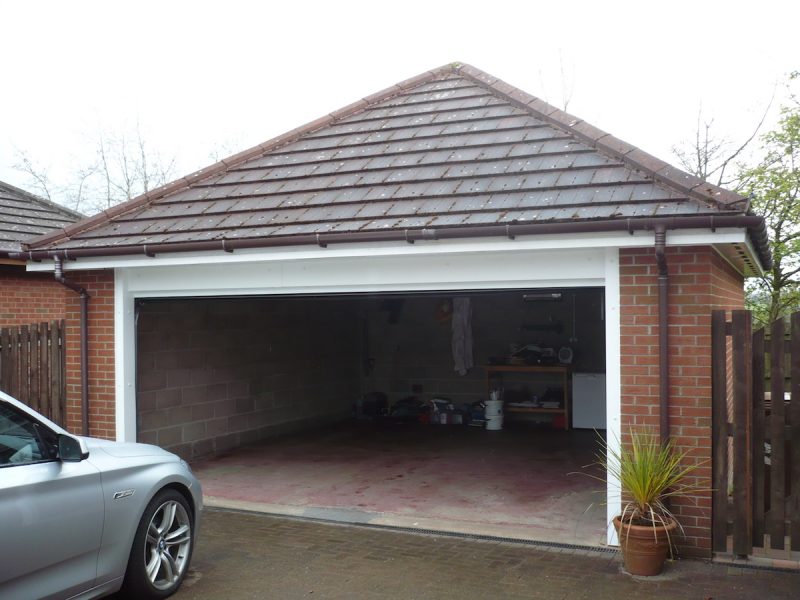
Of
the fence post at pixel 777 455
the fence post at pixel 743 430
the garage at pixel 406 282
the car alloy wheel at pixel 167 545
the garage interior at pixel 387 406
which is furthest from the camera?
the garage interior at pixel 387 406

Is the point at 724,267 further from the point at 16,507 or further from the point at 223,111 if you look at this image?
the point at 223,111

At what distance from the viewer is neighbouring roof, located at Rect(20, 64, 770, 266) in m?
5.96

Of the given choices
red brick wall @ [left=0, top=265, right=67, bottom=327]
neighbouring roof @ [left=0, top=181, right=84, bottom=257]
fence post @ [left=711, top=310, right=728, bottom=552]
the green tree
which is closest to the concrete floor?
fence post @ [left=711, top=310, right=728, bottom=552]

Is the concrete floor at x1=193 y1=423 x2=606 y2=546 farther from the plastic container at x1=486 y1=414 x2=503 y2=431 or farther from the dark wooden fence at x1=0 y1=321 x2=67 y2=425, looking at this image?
the dark wooden fence at x1=0 y1=321 x2=67 y2=425

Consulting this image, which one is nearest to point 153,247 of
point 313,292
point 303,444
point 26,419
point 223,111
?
point 313,292

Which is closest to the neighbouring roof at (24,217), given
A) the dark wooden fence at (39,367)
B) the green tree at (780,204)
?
the dark wooden fence at (39,367)

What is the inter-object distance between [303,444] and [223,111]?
27556 mm

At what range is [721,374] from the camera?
5.55 metres

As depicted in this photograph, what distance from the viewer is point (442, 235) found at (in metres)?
6.05

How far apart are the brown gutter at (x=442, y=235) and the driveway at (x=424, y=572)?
2.47 meters

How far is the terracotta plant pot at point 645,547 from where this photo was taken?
514cm

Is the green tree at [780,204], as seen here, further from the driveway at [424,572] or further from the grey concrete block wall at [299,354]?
the driveway at [424,572]

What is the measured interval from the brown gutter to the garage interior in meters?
0.96

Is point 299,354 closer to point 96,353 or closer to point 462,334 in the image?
point 462,334
